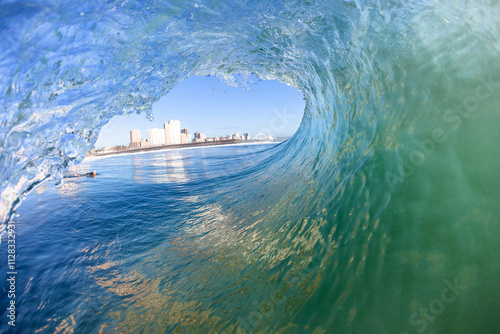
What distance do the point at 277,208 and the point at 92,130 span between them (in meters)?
2.98

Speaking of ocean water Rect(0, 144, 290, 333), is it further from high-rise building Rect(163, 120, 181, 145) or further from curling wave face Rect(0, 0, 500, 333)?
high-rise building Rect(163, 120, 181, 145)

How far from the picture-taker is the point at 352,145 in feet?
9.77

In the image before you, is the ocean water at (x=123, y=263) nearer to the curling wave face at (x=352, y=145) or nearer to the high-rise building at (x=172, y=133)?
the curling wave face at (x=352, y=145)

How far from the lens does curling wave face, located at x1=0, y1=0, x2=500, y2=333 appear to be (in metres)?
1.78

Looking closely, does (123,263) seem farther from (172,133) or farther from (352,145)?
(172,133)

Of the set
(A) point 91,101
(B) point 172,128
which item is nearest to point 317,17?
(A) point 91,101

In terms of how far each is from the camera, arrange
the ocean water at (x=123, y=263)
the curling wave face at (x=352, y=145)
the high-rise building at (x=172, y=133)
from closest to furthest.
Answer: the curling wave face at (x=352, y=145) < the ocean water at (x=123, y=263) < the high-rise building at (x=172, y=133)

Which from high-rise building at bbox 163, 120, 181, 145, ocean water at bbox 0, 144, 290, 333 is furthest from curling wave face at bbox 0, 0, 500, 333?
high-rise building at bbox 163, 120, 181, 145

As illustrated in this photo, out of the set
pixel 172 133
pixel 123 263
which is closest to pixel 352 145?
pixel 123 263

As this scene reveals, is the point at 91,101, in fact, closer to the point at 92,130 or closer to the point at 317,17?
the point at 92,130

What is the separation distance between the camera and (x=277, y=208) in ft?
12.7

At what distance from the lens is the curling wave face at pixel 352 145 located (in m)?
1.78

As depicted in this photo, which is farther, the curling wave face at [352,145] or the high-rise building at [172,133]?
the high-rise building at [172,133]

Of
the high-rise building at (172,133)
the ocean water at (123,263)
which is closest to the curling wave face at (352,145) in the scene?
the ocean water at (123,263)
